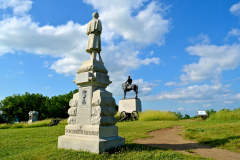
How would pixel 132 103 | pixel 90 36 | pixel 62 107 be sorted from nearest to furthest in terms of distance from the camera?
pixel 90 36
pixel 132 103
pixel 62 107

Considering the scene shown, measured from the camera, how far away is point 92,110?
5152mm

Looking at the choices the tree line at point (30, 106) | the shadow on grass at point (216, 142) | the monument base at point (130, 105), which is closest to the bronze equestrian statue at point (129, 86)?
the monument base at point (130, 105)

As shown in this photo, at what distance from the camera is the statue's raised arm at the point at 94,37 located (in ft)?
19.6

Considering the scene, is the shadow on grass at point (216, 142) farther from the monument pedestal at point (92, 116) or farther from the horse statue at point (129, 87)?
the horse statue at point (129, 87)

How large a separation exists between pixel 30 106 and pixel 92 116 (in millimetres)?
34693

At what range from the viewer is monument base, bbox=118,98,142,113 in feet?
57.4

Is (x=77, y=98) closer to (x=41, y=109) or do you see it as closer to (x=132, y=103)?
(x=132, y=103)

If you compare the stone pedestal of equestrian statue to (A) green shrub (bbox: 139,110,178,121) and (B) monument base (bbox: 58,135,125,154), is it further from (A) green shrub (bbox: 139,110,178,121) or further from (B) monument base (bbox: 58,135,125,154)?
(B) monument base (bbox: 58,135,125,154)

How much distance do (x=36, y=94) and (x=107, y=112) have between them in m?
37.8

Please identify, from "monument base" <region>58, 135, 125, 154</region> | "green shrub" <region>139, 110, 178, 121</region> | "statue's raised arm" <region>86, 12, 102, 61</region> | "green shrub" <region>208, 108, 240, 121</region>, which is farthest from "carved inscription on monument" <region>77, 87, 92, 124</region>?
"green shrub" <region>208, 108, 240, 121</region>

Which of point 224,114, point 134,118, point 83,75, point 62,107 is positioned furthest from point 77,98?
point 62,107

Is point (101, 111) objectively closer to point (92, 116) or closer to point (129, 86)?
point (92, 116)

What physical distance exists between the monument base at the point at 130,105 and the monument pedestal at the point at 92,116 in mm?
12064

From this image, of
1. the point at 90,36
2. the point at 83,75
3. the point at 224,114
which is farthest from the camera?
the point at 224,114
